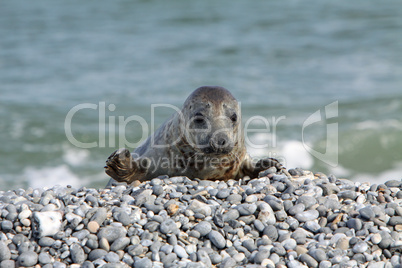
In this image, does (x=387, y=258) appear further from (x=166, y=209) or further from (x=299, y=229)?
(x=166, y=209)

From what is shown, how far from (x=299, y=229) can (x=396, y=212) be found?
796mm

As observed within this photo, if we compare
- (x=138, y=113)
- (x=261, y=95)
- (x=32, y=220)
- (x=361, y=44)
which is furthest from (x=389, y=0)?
(x=32, y=220)

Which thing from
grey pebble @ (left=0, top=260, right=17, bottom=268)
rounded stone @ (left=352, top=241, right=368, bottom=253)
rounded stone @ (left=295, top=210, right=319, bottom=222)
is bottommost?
grey pebble @ (left=0, top=260, right=17, bottom=268)

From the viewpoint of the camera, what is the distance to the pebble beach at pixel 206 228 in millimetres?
3734

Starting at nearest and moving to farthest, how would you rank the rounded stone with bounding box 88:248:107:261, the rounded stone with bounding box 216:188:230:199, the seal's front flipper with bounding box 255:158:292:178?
the rounded stone with bounding box 88:248:107:261
the rounded stone with bounding box 216:188:230:199
the seal's front flipper with bounding box 255:158:292:178

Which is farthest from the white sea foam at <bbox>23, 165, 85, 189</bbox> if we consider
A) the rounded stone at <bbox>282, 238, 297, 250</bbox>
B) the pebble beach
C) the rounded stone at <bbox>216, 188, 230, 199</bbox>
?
the rounded stone at <bbox>282, 238, 297, 250</bbox>

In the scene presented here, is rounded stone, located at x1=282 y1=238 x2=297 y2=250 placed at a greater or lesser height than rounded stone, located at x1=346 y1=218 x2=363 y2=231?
lesser

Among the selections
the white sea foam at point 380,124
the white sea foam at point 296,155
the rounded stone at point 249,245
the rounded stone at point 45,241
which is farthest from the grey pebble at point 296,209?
the white sea foam at point 380,124

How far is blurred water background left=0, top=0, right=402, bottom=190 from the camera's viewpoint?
421 inches

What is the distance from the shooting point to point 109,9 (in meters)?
21.3

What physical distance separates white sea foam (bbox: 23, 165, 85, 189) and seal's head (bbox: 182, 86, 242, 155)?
4580 mm

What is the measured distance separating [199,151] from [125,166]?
73cm

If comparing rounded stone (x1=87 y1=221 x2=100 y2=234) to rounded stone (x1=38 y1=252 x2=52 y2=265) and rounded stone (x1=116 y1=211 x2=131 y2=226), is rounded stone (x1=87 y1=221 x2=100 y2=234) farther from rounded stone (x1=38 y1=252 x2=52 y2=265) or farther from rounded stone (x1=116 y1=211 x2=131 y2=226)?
rounded stone (x1=38 y1=252 x2=52 y2=265)

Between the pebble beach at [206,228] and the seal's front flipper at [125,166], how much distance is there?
25.2 inches
